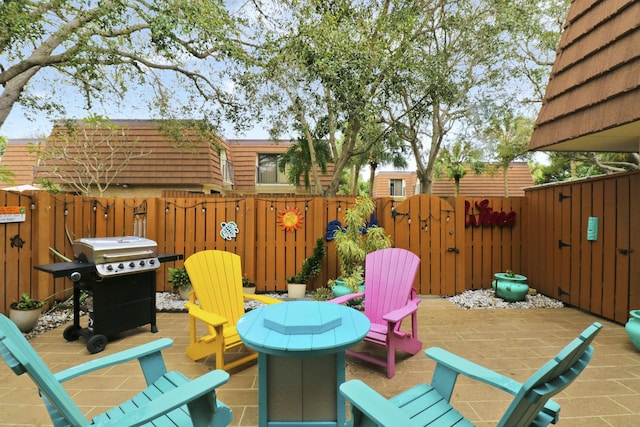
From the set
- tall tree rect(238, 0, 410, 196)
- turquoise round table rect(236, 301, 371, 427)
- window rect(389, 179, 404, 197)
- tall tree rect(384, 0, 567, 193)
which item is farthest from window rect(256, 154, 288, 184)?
turquoise round table rect(236, 301, 371, 427)

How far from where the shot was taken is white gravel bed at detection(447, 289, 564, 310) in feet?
16.0

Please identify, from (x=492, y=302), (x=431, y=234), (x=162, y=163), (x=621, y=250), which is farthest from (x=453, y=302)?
(x=162, y=163)

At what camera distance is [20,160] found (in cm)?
1475

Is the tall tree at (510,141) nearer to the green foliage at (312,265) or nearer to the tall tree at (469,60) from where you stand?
the tall tree at (469,60)

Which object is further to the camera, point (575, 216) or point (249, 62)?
point (249, 62)

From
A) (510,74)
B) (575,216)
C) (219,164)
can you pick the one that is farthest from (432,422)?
(219,164)

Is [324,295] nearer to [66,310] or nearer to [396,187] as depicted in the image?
[66,310]

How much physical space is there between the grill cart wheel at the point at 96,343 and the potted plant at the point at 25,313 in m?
1.12

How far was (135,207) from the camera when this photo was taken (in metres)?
5.43

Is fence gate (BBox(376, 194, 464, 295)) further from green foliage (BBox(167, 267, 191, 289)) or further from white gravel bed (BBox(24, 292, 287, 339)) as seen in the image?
green foliage (BBox(167, 267, 191, 289))

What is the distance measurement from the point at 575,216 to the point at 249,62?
662 centimetres

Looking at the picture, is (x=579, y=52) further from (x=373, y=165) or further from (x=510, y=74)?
(x=373, y=165)

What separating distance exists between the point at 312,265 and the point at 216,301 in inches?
91.6

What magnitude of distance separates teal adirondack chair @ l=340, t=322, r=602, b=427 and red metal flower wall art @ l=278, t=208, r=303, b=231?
402cm
